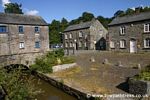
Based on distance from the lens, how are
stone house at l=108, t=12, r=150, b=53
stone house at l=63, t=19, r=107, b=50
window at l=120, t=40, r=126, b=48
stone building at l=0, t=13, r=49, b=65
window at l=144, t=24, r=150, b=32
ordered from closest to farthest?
stone building at l=0, t=13, r=49, b=65 → window at l=144, t=24, r=150, b=32 → stone house at l=108, t=12, r=150, b=53 → window at l=120, t=40, r=126, b=48 → stone house at l=63, t=19, r=107, b=50

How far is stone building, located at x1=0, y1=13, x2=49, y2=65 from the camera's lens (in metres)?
32.2

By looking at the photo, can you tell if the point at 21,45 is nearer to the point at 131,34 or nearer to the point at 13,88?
the point at 131,34

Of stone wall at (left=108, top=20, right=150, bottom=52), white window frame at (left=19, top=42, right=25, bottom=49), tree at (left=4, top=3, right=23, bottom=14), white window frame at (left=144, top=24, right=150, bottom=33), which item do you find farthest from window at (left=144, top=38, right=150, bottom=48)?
tree at (left=4, top=3, right=23, bottom=14)

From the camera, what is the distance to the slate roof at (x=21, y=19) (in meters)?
33.2

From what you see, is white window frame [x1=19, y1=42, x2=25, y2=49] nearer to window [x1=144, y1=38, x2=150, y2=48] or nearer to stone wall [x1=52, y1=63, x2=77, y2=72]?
stone wall [x1=52, y1=63, x2=77, y2=72]

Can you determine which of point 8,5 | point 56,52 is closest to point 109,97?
point 56,52

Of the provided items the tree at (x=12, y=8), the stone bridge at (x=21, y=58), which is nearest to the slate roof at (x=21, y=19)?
the stone bridge at (x=21, y=58)

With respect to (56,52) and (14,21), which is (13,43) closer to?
(14,21)

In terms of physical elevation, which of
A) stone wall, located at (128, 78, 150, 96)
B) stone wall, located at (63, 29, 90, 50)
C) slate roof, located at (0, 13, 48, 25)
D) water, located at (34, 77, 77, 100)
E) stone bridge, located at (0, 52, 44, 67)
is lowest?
water, located at (34, 77, 77, 100)

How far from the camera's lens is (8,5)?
8450 cm

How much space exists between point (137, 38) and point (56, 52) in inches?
590

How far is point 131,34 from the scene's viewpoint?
3741cm

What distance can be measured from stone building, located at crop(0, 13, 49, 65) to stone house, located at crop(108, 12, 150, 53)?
13538 mm

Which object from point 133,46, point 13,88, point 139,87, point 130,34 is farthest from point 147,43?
point 13,88
